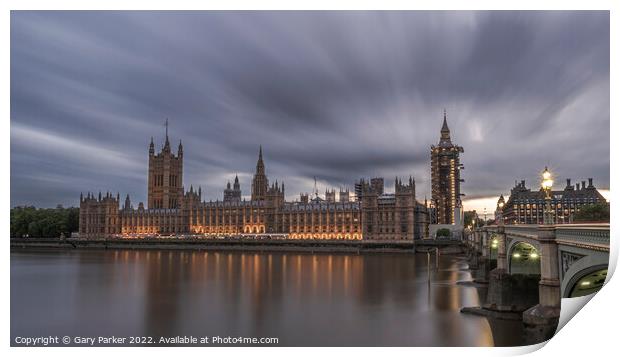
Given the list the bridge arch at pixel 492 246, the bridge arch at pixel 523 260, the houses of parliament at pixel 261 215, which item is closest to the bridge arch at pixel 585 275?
the bridge arch at pixel 523 260

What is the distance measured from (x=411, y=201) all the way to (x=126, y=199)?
55.2 meters

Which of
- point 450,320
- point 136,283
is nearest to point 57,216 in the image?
point 136,283

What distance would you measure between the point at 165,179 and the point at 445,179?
76.9m

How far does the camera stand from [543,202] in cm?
8862

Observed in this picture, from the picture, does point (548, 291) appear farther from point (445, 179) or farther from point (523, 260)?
point (445, 179)

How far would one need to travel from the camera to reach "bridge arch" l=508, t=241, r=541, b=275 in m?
22.9

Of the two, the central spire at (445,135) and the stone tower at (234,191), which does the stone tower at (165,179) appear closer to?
the stone tower at (234,191)

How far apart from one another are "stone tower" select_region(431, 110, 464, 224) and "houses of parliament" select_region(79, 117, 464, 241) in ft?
143

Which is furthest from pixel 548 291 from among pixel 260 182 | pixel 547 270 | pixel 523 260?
pixel 260 182

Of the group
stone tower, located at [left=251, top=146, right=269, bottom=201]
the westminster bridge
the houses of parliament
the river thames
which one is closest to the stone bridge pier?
the westminster bridge

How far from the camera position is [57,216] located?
305ft
